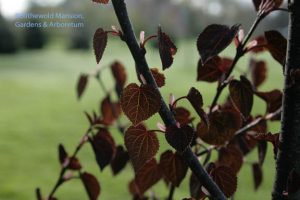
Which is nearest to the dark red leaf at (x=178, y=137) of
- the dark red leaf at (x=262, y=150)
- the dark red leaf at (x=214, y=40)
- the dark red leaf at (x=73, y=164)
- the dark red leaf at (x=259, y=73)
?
the dark red leaf at (x=214, y=40)

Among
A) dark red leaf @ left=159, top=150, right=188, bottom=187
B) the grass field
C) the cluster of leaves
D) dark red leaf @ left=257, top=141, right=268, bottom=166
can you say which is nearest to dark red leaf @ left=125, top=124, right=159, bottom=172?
the cluster of leaves

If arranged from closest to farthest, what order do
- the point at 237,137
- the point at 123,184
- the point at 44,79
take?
the point at 237,137
the point at 123,184
the point at 44,79

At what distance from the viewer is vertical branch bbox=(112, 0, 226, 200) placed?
570 millimetres

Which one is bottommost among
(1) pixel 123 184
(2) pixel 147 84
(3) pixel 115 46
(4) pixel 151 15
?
(1) pixel 123 184

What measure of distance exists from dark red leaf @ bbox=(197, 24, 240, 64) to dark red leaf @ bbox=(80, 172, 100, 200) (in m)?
0.38

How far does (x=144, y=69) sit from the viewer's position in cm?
59

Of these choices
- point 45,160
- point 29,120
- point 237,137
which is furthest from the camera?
point 29,120

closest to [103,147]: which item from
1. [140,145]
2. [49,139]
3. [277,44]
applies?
[140,145]

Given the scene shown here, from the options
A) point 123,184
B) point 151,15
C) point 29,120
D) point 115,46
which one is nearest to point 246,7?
point 151,15

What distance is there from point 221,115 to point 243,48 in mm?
108

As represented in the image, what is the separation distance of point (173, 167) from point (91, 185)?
0.18m

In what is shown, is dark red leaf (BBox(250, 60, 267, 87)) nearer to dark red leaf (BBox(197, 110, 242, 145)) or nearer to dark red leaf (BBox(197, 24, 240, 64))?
dark red leaf (BBox(197, 110, 242, 145))

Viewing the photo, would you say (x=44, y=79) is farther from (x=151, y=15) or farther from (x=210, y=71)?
(x=151, y=15)

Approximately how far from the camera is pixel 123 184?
4457 millimetres
